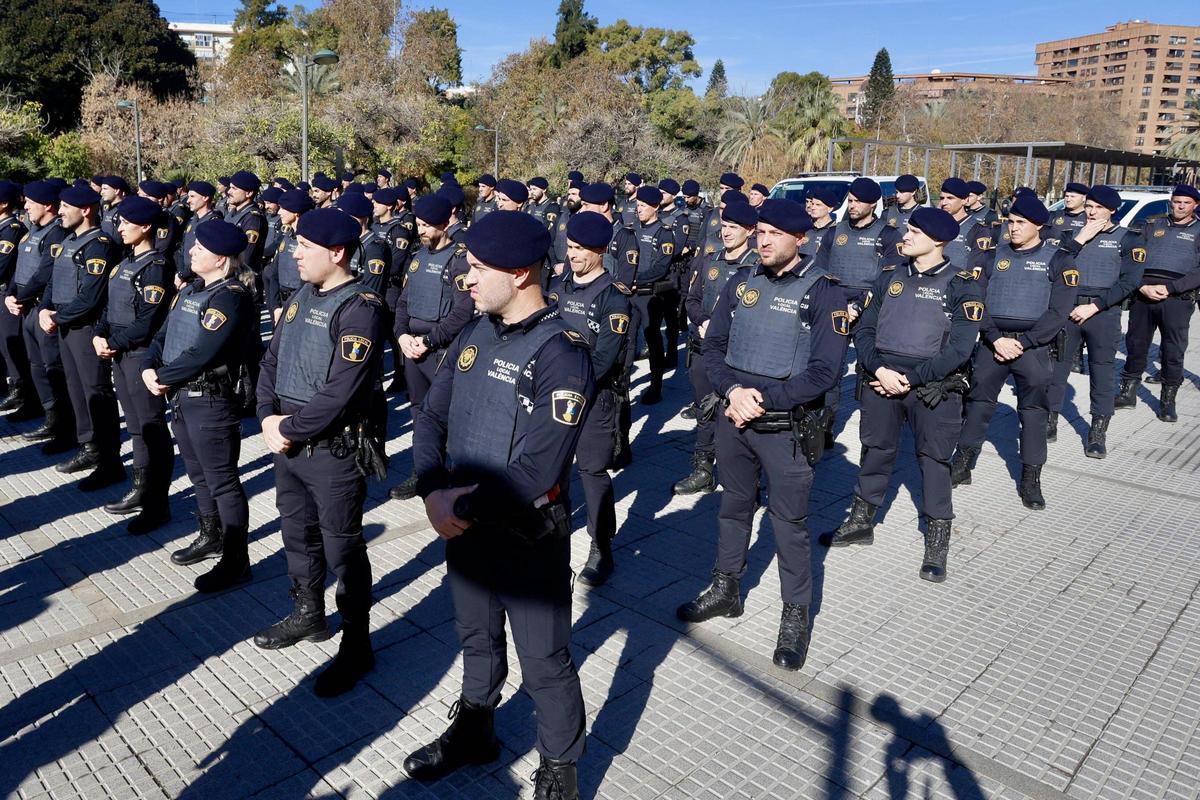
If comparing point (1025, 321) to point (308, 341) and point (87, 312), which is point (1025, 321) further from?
point (87, 312)

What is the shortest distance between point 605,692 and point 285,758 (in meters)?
1.35

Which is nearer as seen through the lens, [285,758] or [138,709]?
[285,758]

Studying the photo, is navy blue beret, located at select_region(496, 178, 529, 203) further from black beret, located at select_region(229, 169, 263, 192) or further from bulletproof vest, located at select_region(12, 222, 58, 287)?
bulletproof vest, located at select_region(12, 222, 58, 287)

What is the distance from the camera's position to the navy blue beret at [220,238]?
14.8 ft

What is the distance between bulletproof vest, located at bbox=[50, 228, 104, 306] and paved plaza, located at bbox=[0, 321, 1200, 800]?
1.42 m

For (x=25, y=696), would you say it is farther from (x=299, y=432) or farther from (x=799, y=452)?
(x=799, y=452)

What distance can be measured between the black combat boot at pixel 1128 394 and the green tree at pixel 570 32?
157 ft

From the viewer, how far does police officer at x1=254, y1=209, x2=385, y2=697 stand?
12.3 feet

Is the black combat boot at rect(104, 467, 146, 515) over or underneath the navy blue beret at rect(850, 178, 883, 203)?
underneath

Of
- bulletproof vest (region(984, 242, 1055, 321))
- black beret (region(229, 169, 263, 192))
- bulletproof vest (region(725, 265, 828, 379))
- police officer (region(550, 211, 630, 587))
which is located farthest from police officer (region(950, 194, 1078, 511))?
black beret (region(229, 169, 263, 192))

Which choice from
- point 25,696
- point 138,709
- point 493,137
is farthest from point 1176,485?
point 493,137

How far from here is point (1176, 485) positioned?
23.1 feet

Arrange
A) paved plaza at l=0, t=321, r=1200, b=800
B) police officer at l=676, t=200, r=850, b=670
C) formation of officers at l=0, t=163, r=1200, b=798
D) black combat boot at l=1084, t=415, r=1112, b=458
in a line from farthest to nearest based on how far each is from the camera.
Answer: black combat boot at l=1084, t=415, r=1112, b=458, police officer at l=676, t=200, r=850, b=670, paved plaza at l=0, t=321, r=1200, b=800, formation of officers at l=0, t=163, r=1200, b=798

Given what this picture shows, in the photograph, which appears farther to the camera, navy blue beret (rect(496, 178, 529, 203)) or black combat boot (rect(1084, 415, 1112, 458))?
navy blue beret (rect(496, 178, 529, 203))
